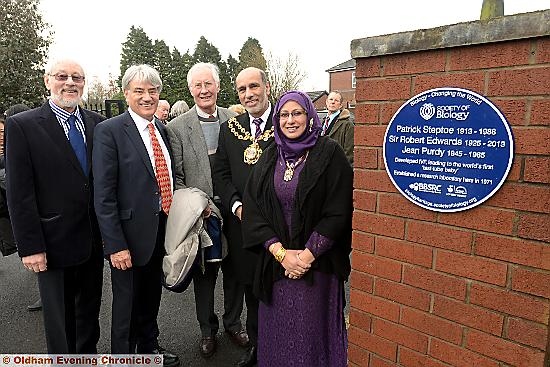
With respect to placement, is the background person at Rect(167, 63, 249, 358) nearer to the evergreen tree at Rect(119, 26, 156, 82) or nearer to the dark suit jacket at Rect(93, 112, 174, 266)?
the dark suit jacket at Rect(93, 112, 174, 266)

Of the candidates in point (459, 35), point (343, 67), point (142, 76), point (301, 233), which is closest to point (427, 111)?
point (459, 35)

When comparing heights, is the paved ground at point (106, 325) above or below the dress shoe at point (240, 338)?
below

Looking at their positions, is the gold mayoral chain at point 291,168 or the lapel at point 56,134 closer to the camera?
the gold mayoral chain at point 291,168

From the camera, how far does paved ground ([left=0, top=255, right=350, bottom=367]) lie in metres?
3.15

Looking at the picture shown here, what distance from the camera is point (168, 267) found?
2703 mm

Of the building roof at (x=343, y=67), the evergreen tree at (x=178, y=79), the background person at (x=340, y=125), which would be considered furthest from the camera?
the building roof at (x=343, y=67)

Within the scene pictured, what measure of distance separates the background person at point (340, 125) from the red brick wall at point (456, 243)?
3508mm

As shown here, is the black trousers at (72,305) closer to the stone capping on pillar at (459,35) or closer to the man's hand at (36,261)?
the man's hand at (36,261)

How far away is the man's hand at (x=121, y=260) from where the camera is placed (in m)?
2.54

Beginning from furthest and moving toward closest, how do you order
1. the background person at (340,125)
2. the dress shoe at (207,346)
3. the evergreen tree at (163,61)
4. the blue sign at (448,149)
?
the evergreen tree at (163,61), the background person at (340,125), the dress shoe at (207,346), the blue sign at (448,149)

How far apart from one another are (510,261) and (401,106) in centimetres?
70

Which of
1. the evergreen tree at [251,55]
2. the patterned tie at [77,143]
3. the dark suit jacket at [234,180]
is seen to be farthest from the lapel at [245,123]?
the evergreen tree at [251,55]

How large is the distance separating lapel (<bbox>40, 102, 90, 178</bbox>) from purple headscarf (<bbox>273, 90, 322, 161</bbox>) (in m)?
1.37

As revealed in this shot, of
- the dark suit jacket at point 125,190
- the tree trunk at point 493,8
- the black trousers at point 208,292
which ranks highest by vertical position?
the tree trunk at point 493,8
